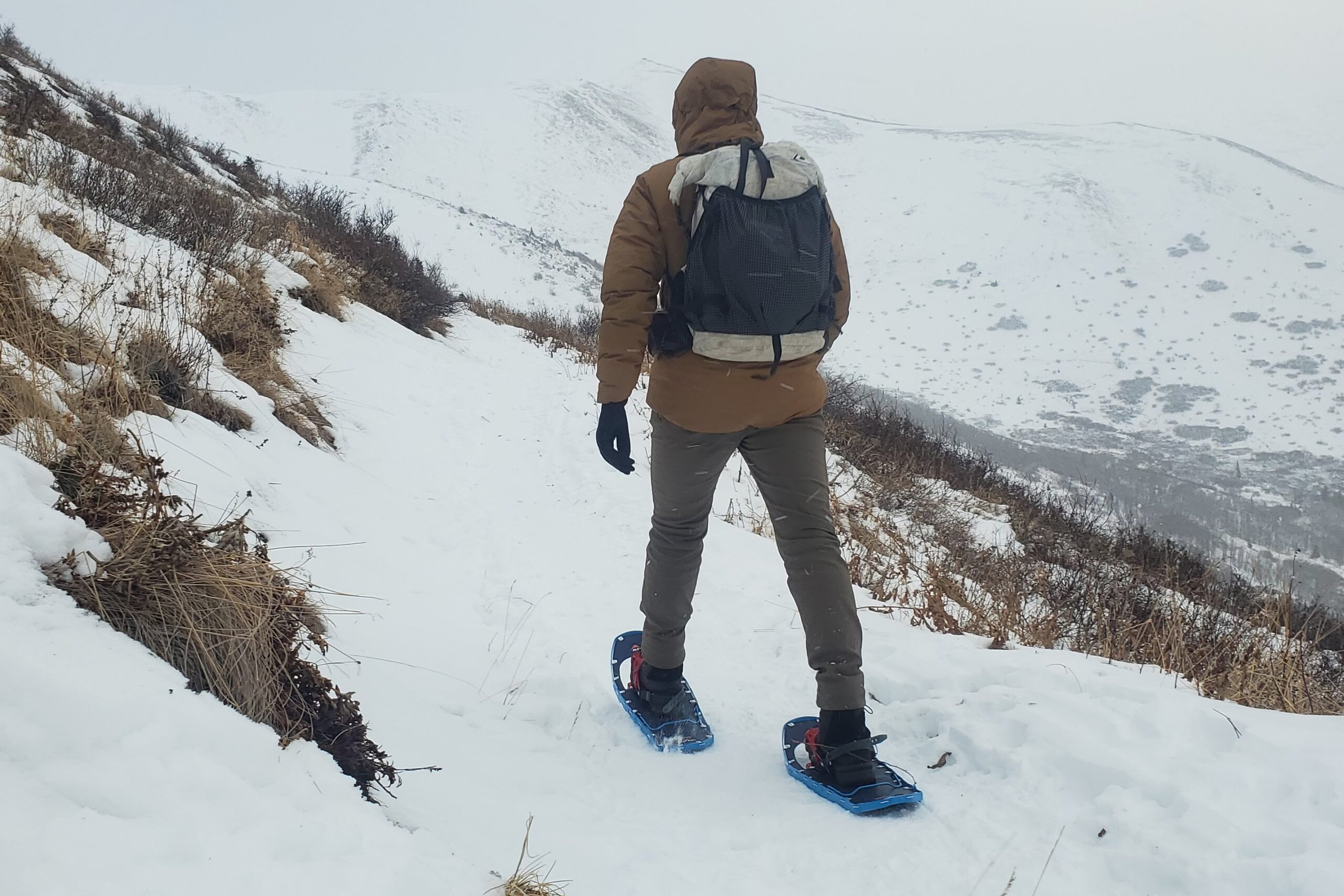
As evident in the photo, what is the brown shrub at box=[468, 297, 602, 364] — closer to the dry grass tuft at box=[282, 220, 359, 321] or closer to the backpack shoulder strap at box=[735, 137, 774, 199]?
the dry grass tuft at box=[282, 220, 359, 321]

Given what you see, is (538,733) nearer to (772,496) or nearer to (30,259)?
(772,496)

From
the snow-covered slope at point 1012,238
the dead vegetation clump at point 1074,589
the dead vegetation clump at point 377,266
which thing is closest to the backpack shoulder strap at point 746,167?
the dead vegetation clump at point 1074,589

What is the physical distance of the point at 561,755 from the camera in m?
2.10

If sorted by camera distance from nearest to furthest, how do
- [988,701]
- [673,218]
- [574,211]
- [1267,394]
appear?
1. [673,218]
2. [988,701]
3. [1267,394]
4. [574,211]

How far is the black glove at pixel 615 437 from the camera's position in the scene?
2.08 metres

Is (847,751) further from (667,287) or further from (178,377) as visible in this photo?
(178,377)

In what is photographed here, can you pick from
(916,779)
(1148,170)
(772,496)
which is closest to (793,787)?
(916,779)

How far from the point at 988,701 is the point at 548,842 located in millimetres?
1422

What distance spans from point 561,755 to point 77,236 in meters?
4.08

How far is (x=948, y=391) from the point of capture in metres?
28.4

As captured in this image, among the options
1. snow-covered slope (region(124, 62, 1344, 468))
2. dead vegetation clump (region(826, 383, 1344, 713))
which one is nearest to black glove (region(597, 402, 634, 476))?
dead vegetation clump (region(826, 383, 1344, 713))

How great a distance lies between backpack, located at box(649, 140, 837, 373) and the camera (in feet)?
6.12

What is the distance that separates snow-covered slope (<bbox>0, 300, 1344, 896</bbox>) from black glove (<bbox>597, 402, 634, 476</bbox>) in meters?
0.89

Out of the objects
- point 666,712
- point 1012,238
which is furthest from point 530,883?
point 1012,238
